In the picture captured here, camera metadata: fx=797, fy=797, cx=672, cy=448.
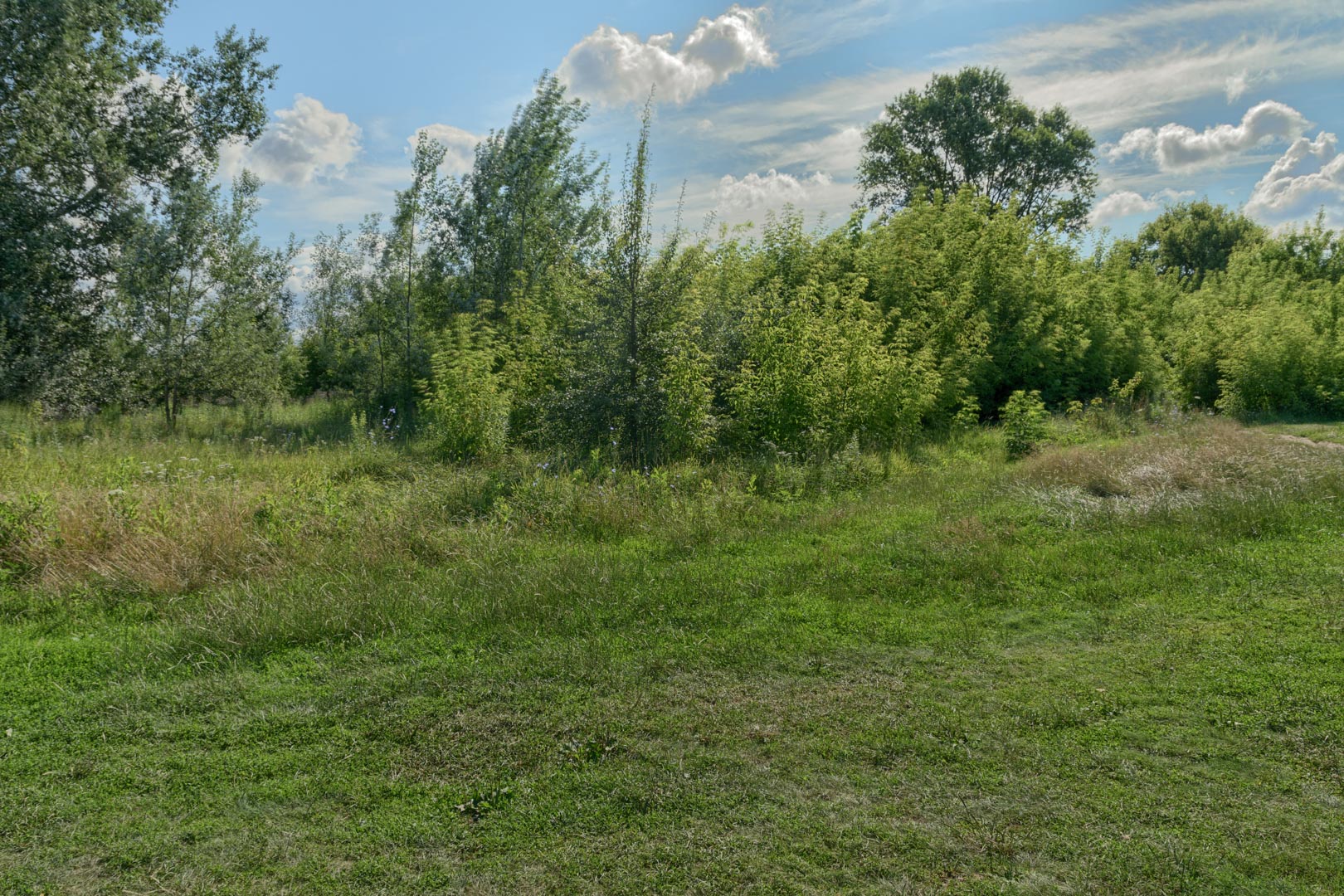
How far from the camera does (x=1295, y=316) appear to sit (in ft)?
59.9

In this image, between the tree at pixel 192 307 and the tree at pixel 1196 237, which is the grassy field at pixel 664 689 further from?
the tree at pixel 1196 237

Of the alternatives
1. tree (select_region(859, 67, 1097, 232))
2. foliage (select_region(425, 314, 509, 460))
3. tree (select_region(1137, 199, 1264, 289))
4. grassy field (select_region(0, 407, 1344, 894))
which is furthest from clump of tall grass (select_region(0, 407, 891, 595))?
tree (select_region(1137, 199, 1264, 289))

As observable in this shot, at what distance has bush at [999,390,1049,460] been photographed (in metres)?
12.3

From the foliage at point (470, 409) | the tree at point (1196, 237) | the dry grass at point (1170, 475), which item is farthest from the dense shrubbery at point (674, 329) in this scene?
the tree at point (1196, 237)

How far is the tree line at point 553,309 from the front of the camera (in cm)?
1133

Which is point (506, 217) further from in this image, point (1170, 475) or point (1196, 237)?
point (1196, 237)

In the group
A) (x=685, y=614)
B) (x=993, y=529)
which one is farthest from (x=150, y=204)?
(x=993, y=529)

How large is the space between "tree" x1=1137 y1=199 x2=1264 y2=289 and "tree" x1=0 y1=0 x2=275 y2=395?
137ft

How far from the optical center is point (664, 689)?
466cm

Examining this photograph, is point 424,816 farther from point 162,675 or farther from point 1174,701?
point 1174,701

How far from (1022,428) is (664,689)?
969 centimetres

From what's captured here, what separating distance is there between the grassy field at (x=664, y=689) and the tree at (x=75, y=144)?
8760mm

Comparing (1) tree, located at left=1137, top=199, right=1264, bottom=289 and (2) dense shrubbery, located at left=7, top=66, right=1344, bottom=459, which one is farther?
(1) tree, located at left=1137, top=199, right=1264, bottom=289

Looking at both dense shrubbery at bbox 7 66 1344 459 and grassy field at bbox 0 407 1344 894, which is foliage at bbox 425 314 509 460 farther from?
grassy field at bbox 0 407 1344 894
